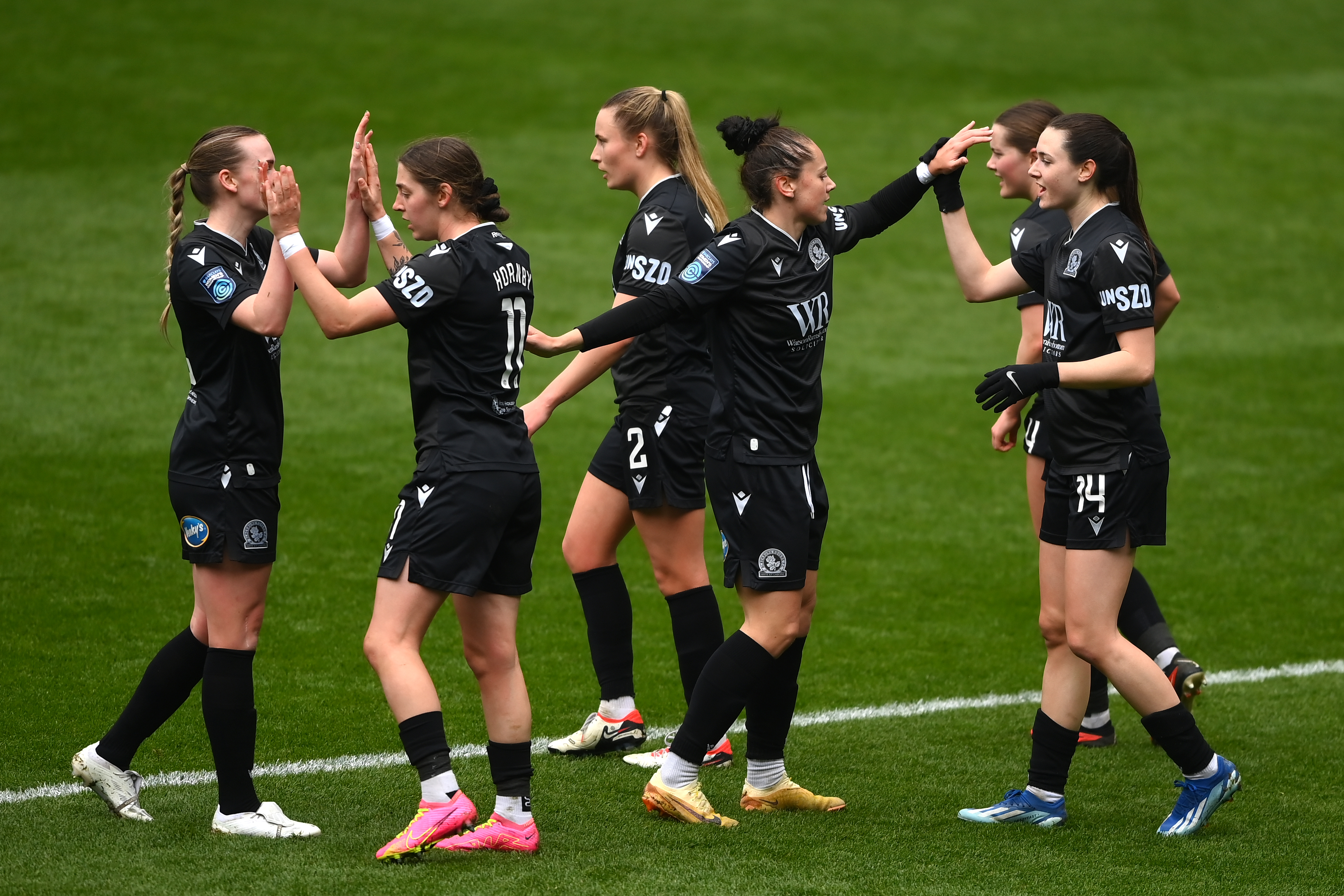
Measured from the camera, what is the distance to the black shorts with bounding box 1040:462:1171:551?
178 inches

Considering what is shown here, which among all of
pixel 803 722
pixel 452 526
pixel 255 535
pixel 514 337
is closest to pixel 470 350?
pixel 514 337

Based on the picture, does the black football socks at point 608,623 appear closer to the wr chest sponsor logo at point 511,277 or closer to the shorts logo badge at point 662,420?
the shorts logo badge at point 662,420

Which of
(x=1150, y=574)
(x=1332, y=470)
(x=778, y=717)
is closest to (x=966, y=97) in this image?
(x=1332, y=470)

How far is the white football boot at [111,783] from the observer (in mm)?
4590

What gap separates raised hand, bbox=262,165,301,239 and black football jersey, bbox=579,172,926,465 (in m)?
0.97

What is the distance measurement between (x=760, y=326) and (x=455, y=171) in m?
1.04

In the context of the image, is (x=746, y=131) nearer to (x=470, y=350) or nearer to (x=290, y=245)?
(x=470, y=350)

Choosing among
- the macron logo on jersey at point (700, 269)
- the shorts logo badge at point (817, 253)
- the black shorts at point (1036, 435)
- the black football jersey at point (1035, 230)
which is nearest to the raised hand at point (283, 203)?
the macron logo on jersey at point (700, 269)

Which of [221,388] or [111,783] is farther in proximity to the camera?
[111,783]

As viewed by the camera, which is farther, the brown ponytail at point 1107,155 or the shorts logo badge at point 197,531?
the brown ponytail at point 1107,155

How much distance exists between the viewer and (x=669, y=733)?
5809 millimetres

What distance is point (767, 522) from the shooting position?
14.8ft

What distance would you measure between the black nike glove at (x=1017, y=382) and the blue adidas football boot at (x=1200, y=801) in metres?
1.41

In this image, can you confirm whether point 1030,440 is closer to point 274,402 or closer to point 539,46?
point 274,402
